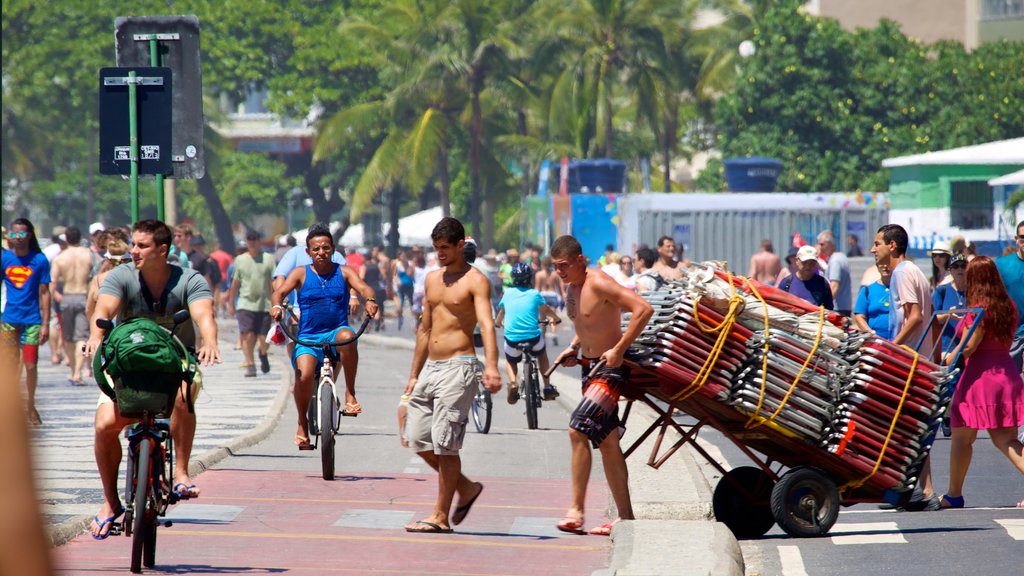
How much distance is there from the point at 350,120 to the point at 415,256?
2083cm

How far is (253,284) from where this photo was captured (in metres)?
20.4

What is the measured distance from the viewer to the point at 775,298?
28.2 feet

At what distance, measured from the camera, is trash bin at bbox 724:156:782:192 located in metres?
41.5

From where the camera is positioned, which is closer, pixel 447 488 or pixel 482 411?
pixel 447 488

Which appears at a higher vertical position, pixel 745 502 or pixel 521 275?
pixel 521 275

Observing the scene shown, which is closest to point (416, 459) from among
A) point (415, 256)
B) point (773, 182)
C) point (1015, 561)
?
point (1015, 561)

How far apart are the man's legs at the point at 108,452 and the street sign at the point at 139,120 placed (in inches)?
143

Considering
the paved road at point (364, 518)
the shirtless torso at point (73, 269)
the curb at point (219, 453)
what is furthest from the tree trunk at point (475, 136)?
the paved road at point (364, 518)

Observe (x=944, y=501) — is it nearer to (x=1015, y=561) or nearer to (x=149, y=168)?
(x=1015, y=561)

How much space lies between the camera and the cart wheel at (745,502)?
867 cm

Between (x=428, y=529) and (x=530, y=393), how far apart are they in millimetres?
6629

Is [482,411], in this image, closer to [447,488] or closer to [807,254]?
[807,254]

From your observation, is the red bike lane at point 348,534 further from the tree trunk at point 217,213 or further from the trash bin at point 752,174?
the tree trunk at point 217,213

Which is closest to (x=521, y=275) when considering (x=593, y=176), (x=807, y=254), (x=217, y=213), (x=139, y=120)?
(x=807, y=254)
